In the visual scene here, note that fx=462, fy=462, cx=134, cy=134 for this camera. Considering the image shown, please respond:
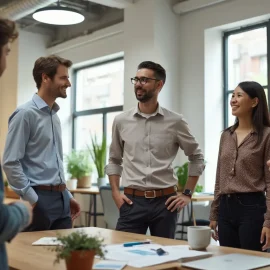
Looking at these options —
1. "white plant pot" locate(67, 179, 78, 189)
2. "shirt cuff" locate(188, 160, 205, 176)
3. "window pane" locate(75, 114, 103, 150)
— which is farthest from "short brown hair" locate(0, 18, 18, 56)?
"window pane" locate(75, 114, 103, 150)

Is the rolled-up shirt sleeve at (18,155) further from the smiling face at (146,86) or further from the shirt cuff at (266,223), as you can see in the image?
the shirt cuff at (266,223)

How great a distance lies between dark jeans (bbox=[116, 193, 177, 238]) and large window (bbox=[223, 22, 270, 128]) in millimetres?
3099

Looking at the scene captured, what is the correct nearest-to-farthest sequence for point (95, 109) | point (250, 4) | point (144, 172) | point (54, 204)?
point (54, 204)
point (144, 172)
point (250, 4)
point (95, 109)

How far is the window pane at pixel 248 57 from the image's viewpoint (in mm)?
5465

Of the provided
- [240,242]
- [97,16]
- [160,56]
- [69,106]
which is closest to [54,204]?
[240,242]

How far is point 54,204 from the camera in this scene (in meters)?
2.51

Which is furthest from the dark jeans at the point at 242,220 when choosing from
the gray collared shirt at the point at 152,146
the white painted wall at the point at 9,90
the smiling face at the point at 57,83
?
the white painted wall at the point at 9,90

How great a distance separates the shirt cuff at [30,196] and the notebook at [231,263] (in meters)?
1.14

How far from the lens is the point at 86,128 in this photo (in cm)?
785

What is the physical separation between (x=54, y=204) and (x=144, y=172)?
54cm

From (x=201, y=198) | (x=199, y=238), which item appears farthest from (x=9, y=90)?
(x=199, y=238)

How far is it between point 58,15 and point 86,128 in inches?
114

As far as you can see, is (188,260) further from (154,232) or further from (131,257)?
(154,232)

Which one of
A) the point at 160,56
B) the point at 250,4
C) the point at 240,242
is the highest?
the point at 250,4
